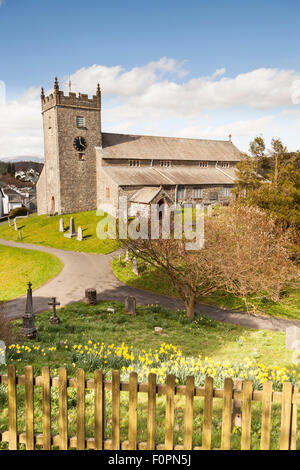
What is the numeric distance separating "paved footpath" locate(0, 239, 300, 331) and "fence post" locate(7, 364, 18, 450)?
1135 cm

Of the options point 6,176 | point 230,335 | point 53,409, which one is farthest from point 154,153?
point 6,176

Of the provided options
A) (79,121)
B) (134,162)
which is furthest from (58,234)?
(79,121)

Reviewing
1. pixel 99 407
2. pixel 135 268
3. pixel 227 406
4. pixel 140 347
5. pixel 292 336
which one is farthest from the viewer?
pixel 135 268

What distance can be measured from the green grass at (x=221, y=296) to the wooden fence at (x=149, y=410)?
15.1 meters

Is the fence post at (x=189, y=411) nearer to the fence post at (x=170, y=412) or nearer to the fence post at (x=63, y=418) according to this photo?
the fence post at (x=170, y=412)

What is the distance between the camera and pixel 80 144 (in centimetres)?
4669

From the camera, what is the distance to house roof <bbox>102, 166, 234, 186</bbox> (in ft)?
148

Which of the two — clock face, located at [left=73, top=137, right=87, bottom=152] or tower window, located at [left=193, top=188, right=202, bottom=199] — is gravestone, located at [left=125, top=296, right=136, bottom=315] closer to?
tower window, located at [left=193, top=188, right=202, bottom=199]

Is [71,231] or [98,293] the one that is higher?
[71,231]

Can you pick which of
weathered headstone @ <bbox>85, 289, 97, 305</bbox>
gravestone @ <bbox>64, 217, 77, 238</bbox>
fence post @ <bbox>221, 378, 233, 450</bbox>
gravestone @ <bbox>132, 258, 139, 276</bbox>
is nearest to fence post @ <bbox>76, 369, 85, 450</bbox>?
fence post @ <bbox>221, 378, 233, 450</bbox>

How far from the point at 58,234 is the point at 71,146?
1396 centimetres

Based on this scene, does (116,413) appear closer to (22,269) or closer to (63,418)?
(63,418)

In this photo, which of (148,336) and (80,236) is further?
(80,236)
